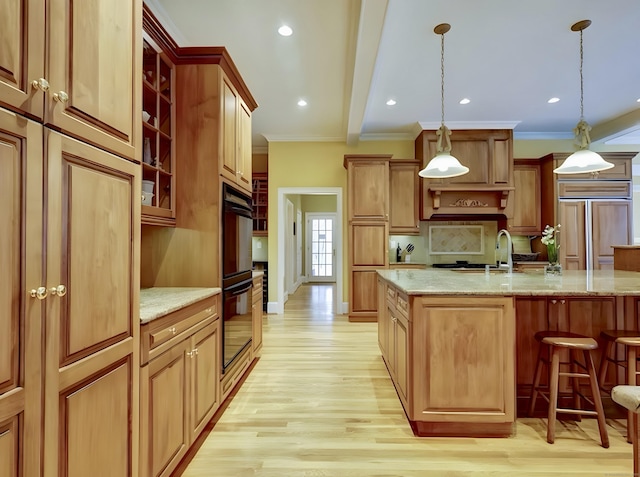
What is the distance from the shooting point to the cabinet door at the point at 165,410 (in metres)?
1.38

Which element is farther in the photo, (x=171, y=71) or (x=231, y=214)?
(x=231, y=214)

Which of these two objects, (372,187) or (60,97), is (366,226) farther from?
(60,97)

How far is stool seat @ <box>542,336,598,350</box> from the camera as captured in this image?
76.4 inches

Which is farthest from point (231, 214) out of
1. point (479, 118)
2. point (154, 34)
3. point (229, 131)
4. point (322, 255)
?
point (322, 255)

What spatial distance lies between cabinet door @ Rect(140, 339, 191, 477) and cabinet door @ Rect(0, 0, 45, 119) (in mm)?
1027

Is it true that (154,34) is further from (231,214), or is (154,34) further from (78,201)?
(78,201)

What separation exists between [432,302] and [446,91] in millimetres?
3084

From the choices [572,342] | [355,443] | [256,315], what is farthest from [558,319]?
[256,315]

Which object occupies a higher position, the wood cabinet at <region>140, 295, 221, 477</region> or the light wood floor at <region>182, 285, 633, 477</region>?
the wood cabinet at <region>140, 295, 221, 477</region>

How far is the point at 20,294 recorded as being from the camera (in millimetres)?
846

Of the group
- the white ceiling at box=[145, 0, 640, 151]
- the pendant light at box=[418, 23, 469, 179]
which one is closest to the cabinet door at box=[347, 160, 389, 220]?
the white ceiling at box=[145, 0, 640, 151]

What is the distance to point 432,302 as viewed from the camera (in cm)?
202

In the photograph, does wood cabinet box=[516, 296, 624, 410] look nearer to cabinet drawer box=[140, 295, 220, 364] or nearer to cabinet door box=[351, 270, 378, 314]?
cabinet drawer box=[140, 295, 220, 364]

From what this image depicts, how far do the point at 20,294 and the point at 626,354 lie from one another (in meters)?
3.15
